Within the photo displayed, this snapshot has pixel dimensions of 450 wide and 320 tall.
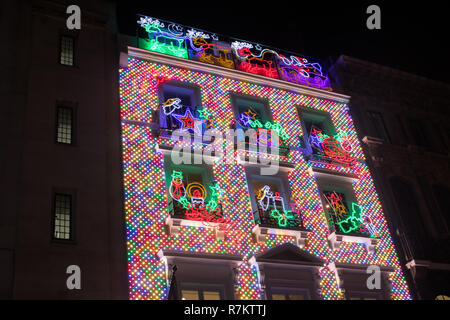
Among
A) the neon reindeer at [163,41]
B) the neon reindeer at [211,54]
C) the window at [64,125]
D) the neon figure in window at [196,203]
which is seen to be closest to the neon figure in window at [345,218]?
the neon figure in window at [196,203]

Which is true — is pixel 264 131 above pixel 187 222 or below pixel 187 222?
above

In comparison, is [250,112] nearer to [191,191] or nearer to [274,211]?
[274,211]

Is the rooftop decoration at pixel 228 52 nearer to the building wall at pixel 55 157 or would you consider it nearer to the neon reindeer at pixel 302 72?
the neon reindeer at pixel 302 72

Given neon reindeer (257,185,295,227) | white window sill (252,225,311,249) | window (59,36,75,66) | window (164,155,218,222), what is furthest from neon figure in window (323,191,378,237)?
window (59,36,75,66)

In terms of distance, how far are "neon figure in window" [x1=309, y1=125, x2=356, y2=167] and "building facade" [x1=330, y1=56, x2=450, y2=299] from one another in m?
1.24

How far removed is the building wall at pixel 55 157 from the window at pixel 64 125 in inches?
8.4

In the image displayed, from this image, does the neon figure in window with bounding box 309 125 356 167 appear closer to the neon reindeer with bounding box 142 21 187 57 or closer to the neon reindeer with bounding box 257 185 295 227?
the neon reindeer with bounding box 257 185 295 227


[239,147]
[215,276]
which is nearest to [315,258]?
[215,276]

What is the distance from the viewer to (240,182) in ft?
54.5

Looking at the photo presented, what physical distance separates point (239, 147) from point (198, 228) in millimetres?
3647

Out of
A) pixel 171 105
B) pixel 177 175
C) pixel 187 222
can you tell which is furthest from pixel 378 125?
pixel 187 222

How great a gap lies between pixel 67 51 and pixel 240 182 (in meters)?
7.50

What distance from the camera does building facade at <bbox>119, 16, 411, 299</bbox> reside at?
47.3 feet

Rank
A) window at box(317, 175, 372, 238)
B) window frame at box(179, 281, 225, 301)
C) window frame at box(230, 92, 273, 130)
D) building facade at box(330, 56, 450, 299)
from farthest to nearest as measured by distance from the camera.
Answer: window frame at box(230, 92, 273, 130) → building facade at box(330, 56, 450, 299) → window at box(317, 175, 372, 238) → window frame at box(179, 281, 225, 301)
